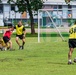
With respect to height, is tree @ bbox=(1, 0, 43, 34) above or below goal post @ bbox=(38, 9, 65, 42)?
below

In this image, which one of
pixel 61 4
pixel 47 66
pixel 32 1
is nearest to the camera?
pixel 47 66

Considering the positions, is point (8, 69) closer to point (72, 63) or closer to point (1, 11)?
point (72, 63)

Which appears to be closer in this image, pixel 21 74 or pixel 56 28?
pixel 21 74

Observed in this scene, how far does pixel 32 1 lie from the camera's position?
57.7 m

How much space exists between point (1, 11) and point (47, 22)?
6604cm

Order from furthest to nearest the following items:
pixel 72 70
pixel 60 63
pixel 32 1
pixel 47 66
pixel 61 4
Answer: pixel 61 4, pixel 32 1, pixel 60 63, pixel 47 66, pixel 72 70

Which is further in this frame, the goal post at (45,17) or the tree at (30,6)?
the tree at (30,6)

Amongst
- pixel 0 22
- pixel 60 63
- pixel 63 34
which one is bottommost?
pixel 0 22

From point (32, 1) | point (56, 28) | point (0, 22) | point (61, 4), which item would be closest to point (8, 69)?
point (56, 28)

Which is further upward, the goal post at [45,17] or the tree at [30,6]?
the goal post at [45,17]

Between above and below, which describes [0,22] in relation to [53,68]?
below

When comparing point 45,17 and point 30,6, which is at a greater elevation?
point 45,17

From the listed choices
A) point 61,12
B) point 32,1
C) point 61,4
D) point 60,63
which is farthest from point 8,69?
point 61,4

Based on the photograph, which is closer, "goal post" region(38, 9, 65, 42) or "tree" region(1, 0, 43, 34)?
→ "goal post" region(38, 9, 65, 42)
